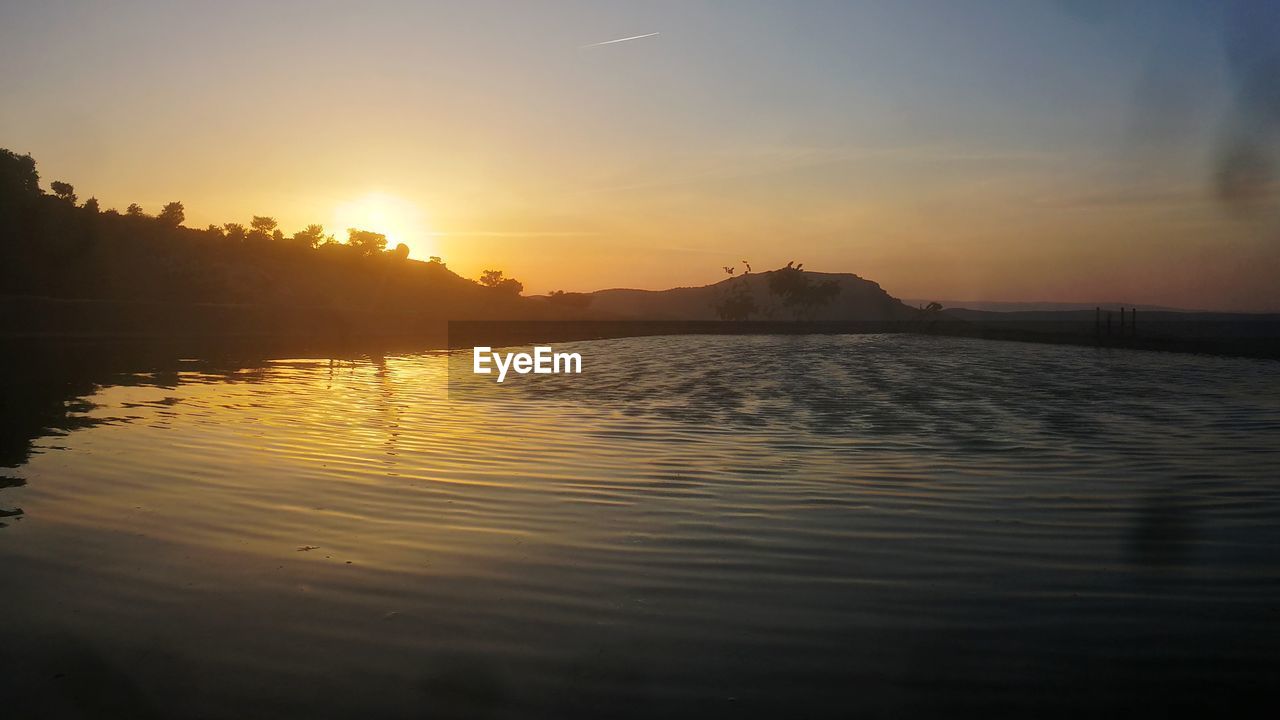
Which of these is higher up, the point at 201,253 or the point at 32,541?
the point at 201,253

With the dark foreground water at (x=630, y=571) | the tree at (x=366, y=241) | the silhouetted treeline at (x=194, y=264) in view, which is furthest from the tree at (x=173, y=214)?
the dark foreground water at (x=630, y=571)

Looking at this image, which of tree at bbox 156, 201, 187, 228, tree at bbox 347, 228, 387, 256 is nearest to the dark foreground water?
tree at bbox 156, 201, 187, 228

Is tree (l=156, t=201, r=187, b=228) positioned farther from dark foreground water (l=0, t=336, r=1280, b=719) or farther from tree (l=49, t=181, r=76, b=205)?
dark foreground water (l=0, t=336, r=1280, b=719)

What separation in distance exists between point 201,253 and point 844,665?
422ft

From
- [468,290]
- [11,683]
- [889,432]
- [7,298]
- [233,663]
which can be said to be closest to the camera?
[11,683]

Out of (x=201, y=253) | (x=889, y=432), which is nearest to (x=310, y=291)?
(x=201, y=253)

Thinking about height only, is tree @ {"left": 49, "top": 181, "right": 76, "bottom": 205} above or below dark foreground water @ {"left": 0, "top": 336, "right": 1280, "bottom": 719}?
above

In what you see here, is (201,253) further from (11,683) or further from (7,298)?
(11,683)

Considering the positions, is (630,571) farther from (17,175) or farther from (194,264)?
(194,264)

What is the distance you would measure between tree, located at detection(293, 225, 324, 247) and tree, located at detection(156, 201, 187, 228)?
23601mm

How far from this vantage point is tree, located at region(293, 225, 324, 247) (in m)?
158

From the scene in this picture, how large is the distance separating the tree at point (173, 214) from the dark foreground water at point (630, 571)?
423 ft

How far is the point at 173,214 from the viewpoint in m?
132

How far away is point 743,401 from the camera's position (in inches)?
859
